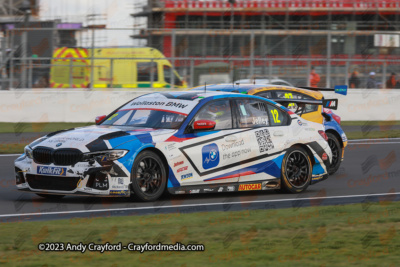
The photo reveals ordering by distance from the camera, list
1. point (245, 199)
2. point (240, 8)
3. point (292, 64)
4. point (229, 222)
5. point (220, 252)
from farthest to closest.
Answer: point (240, 8) < point (292, 64) < point (245, 199) < point (229, 222) < point (220, 252)

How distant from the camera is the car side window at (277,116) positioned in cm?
1077

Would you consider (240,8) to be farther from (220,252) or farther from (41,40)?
(220,252)

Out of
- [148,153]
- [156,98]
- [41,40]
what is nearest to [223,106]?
[156,98]

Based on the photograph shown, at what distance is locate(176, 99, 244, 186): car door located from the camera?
9.65 m

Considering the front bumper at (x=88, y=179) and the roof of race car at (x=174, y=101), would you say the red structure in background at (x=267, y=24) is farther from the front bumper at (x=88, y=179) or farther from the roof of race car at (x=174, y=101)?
the front bumper at (x=88, y=179)

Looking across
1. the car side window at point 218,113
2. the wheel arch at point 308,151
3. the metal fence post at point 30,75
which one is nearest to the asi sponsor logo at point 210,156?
the car side window at point 218,113

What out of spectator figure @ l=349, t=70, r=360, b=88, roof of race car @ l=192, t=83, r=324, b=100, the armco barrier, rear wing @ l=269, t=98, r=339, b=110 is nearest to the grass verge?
rear wing @ l=269, t=98, r=339, b=110

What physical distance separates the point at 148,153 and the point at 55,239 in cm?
269

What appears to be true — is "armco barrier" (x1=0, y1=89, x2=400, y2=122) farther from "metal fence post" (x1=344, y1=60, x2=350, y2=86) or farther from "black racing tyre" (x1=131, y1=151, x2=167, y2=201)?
"black racing tyre" (x1=131, y1=151, x2=167, y2=201)

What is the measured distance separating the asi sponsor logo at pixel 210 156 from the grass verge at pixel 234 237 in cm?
127

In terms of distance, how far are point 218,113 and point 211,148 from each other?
60 centimetres

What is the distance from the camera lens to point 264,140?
10.4 m

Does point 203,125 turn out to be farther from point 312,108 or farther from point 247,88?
point 312,108

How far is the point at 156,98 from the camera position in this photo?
10.4 meters
